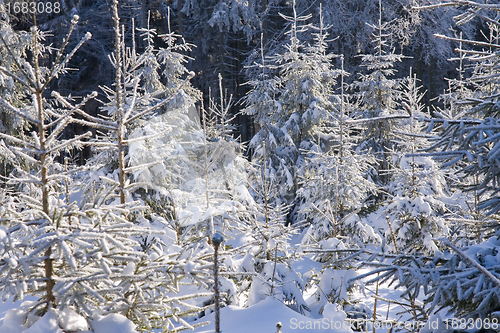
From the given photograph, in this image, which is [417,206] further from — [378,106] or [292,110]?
[292,110]

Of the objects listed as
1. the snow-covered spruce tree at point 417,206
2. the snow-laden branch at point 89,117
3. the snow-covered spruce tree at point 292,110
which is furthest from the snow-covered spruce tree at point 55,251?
the snow-covered spruce tree at point 292,110

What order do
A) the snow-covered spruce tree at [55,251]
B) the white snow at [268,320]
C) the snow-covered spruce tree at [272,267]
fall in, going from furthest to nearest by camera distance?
1. the snow-covered spruce tree at [272,267]
2. the white snow at [268,320]
3. the snow-covered spruce tree at [55,251]

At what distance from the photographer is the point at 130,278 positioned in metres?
3.57

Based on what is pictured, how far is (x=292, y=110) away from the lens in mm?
15477

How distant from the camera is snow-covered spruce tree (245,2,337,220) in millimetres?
14523

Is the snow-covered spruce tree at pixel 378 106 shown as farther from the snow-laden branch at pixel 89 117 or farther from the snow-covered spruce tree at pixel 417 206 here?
the snow-laden branch at pixel 89 117

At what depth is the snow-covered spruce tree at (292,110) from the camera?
47.6ft

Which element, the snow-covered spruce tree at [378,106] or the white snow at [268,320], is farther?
the snow-covered spruce tree at [378,106]

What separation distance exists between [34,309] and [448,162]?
13.0 feet

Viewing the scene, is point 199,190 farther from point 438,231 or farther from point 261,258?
point 438,231

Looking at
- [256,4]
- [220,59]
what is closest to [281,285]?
[220,59]

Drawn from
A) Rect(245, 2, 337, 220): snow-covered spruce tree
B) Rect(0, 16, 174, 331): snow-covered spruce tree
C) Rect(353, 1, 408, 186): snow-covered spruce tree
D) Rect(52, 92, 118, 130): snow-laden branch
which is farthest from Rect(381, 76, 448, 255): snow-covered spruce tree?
Rect(0, 16, 174, 331): snow-covered spruce tree

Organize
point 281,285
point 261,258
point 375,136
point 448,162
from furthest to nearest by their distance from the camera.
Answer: point 375,136, point 261,258, point 281,285, point 448,162

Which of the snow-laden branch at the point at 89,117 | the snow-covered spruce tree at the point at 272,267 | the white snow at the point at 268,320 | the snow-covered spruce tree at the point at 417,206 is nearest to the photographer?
the snow-laden branch at the point at 89,117
